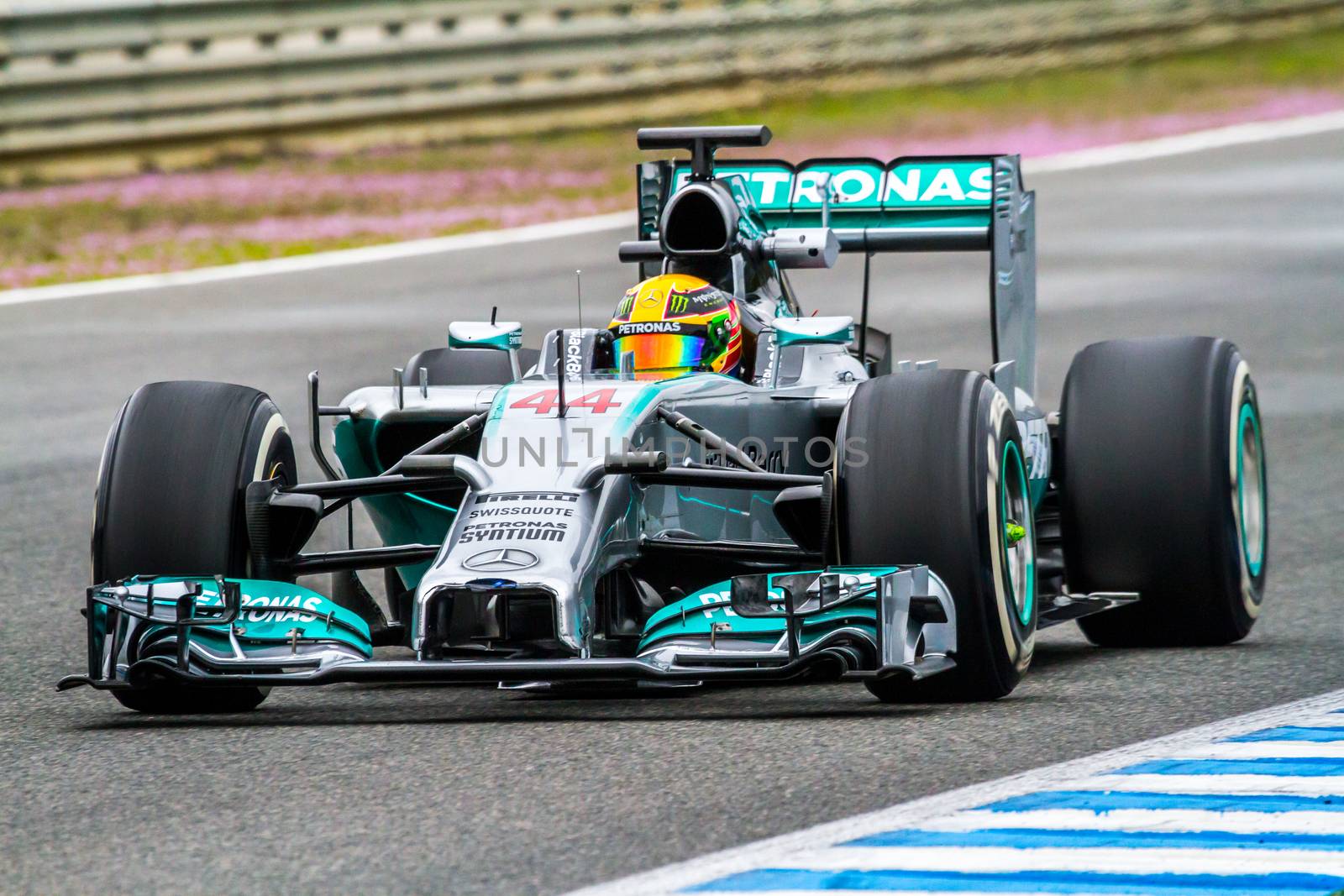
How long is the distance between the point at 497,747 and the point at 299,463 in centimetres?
657

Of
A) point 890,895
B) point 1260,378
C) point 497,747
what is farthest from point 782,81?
point 890,895

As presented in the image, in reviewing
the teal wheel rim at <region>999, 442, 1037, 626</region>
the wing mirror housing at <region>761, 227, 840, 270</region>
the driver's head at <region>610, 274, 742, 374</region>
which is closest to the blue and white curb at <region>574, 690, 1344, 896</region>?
the teal wheel rim at <region>999, 442, 1037, 626</region>

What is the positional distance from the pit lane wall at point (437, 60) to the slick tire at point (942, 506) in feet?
50.2

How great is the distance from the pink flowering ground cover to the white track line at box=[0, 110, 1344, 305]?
0.21m

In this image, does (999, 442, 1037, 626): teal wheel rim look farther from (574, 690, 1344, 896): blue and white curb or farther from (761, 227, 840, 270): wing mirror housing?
(761, 227, 840, 270): wing mirror housing

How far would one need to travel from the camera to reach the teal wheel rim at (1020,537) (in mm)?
7070

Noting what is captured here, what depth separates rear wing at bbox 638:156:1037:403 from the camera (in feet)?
29.8

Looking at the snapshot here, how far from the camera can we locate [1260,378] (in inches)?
613

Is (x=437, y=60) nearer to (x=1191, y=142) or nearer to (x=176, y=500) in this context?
(x=1191, y=142)

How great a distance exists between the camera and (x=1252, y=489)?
848 cm

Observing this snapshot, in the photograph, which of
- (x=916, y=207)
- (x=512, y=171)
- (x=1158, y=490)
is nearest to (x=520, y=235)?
(x=512, y=171)

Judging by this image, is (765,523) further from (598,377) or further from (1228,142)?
(1228,142)

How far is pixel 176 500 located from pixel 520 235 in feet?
44.9

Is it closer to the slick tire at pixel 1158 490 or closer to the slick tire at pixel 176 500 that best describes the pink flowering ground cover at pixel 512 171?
the slick tire at pixel 176 500
